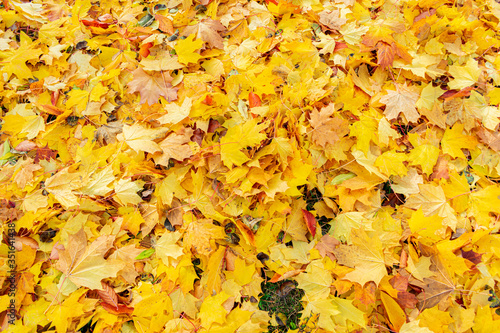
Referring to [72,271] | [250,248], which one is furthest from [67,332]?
[250,248]

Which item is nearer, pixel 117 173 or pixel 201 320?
pixel 201 320

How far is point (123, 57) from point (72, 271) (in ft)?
4.31

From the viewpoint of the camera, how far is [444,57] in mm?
1970

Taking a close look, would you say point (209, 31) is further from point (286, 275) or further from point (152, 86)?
point (286, 275)

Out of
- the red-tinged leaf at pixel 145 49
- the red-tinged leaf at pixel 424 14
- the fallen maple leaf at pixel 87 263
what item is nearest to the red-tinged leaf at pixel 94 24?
the red-tinged leaf at pixel 145 49

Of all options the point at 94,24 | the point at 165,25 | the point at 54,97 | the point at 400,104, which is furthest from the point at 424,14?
the point at 54,97

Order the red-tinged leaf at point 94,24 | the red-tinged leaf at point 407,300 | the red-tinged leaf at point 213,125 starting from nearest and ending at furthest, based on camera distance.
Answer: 1. the red-tinged leaf at point 407,300
2. the red-tinged leaf at point 213,125
3. the red-tinged leaf at point 94,24

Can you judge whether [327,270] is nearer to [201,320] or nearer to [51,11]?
[201,320]

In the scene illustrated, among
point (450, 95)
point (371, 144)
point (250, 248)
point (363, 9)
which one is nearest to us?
point (250, 248)

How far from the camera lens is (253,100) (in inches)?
68.3

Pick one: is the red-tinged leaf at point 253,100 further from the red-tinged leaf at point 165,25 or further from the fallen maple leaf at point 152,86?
the red-tinged leaf at point 165,25

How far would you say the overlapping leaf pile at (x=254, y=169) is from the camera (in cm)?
147

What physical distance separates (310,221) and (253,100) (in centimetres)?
74

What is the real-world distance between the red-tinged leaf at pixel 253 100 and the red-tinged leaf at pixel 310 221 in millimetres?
656
